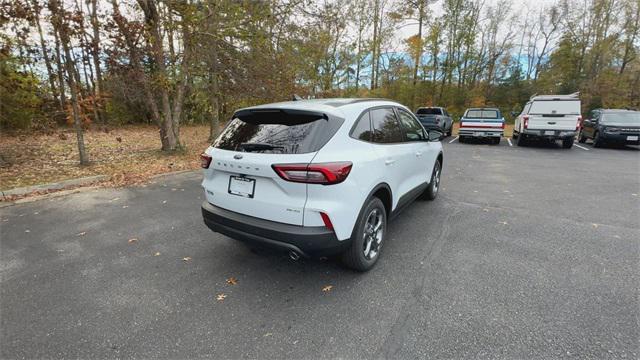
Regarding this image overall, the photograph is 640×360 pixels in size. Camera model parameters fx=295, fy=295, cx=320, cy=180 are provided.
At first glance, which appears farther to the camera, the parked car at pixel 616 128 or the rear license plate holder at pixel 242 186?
the parked car at pixel 616 128

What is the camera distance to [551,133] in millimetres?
11297

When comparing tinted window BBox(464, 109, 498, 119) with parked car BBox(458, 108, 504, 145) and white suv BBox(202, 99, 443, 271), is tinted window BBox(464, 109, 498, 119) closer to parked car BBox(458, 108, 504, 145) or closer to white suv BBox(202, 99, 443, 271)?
parked car BBox(458, 108, 504, 145)

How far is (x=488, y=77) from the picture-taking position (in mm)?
29828

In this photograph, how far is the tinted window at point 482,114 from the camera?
13.9 m

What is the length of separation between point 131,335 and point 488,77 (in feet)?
115

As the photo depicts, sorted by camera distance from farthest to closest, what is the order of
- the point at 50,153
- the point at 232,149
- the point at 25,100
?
the point at 50,153
the point at 25,100
the point at 232,149

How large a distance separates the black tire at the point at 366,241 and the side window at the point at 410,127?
122cm

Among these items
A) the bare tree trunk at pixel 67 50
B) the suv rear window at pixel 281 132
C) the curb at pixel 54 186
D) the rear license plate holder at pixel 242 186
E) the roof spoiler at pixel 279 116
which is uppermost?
the bare tree trunk at pixel 67 50

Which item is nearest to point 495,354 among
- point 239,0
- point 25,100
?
point 239,0

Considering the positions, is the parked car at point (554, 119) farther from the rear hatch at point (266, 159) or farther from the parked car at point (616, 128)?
the rear hatch at point (266, 159)

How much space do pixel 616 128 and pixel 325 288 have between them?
14588 millimetres

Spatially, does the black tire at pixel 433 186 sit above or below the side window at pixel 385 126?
below

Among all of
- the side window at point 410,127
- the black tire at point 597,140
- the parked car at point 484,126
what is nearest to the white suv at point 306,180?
the side window at point 410,127

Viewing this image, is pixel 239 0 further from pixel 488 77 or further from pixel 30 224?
pixel 488 77
